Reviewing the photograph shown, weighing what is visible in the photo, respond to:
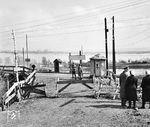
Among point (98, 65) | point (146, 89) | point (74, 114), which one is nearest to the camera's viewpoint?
point (74, 114)

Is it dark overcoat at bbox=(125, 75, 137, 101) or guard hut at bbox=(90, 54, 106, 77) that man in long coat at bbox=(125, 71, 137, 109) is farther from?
guard hut at bbox=(90, 54, 106, 77)

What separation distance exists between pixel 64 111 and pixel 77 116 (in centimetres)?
113

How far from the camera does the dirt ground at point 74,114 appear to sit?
344 inches

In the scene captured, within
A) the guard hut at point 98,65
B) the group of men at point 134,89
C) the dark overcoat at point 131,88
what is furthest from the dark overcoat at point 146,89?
the guard hut at point 98,65

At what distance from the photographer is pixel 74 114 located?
10125 millimetres

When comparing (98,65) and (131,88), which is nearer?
(131,88)

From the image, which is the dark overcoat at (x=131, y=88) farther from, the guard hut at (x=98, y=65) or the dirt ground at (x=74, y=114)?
the guard hut at (x=98, y=65)

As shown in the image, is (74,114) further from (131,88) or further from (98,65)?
(98,65)

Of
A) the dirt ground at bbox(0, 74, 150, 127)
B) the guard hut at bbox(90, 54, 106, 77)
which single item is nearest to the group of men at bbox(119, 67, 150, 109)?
the dirt ground at bbox(0, 74, 150, 127)

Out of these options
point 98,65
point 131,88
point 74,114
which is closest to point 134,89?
point 131,88

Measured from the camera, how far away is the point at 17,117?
35.1 feet

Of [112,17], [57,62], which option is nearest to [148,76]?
[112,17]

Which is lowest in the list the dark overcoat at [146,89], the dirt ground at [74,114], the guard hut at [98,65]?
the dirt ground at [74,114]

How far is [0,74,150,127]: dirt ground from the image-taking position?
28.7ft
